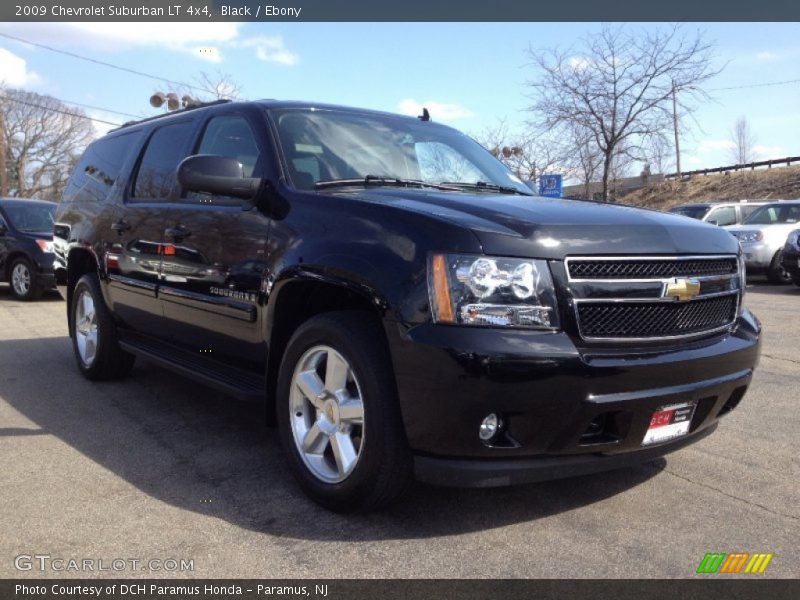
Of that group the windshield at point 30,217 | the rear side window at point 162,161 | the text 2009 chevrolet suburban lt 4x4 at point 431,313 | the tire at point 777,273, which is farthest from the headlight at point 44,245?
the tire at point 777,273

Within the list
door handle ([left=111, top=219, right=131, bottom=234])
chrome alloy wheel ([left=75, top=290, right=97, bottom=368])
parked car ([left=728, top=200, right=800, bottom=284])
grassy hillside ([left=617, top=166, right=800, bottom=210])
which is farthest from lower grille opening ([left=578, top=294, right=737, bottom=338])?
grassy hillside ([left=617, top=166, right=800, bottom=210])

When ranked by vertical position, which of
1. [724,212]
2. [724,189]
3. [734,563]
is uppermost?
[724,189]

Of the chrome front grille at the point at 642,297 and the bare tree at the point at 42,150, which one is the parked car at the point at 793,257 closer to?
the chrome front grille at the point at 642,297

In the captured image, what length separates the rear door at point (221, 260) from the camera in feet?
12.2

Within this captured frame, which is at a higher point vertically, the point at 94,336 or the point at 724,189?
the point at 724,189

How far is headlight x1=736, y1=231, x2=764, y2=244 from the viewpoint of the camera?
1406 centimetres

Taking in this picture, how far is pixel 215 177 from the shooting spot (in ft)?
11.7

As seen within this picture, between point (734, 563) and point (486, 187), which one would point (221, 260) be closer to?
point (486, 187)

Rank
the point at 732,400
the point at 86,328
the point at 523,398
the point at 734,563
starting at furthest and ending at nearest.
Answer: the point at 86,328
the point at 732,400
the point at 734,563
the point at 523,398

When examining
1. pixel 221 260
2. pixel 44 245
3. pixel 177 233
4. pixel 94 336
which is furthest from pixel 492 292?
pixel 44 245

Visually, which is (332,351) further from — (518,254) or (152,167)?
(152,167)

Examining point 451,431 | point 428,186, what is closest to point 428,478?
point 451,431

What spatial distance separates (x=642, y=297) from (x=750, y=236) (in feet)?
41.8

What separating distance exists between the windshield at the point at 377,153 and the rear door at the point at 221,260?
0.21 m
